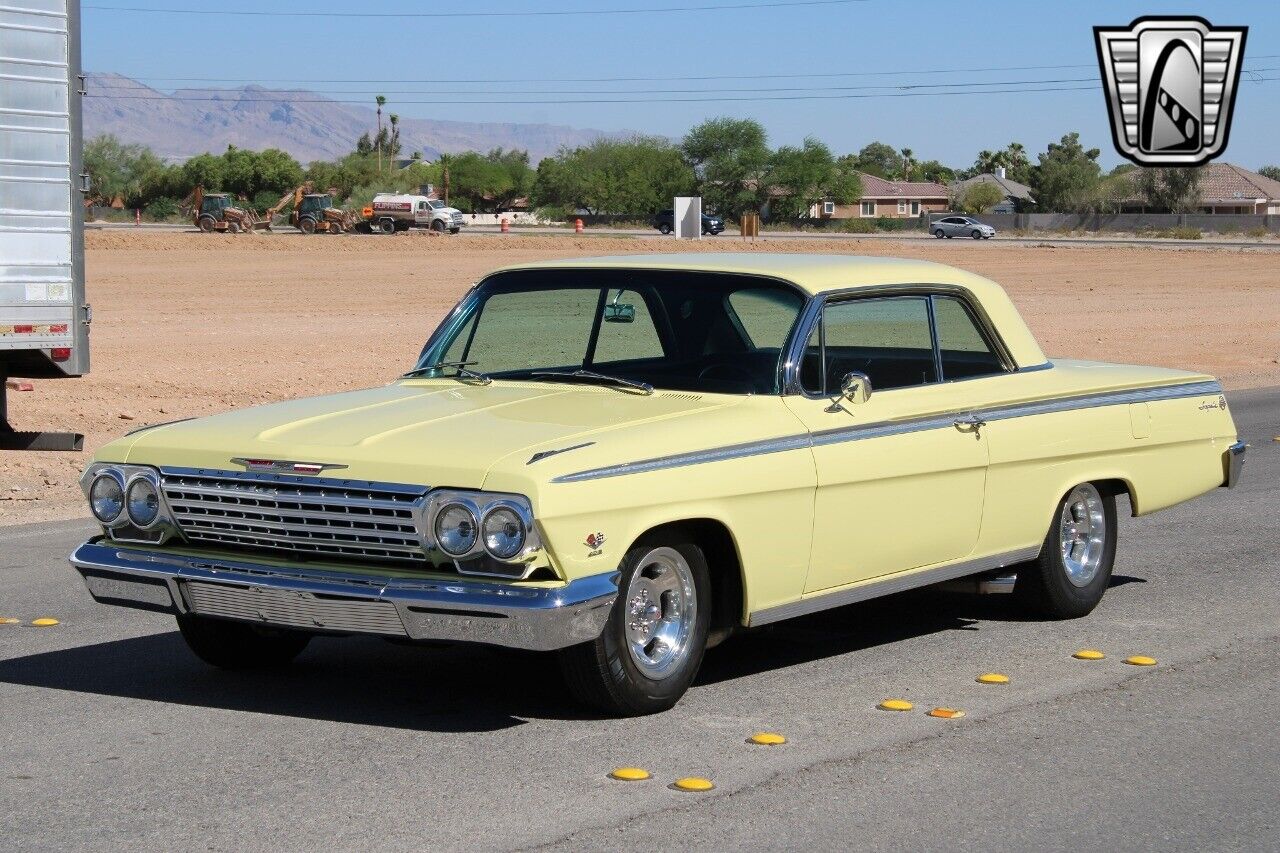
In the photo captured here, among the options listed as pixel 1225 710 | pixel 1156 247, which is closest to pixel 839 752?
pixel 1225 710

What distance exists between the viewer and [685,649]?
6.28 metres

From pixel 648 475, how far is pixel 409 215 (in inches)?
2580

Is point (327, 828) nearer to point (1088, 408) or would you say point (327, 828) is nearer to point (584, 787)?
point (584, 787)

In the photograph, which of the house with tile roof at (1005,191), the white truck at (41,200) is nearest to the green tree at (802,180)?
the house with tile roof at (1005,191)

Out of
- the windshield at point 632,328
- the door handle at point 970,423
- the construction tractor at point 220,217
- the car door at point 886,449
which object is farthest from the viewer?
the construction tractor at point 220,217

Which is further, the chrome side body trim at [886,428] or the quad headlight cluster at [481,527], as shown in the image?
the chrome side body trim at [886,428]

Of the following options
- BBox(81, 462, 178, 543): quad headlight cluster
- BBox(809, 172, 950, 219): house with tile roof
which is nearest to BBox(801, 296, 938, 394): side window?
BBox(81, 462, 178, 543): quad headlight cluster

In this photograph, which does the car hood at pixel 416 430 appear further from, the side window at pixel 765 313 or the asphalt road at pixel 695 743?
the asphalt road at pixel 695 743

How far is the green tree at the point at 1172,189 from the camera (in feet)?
376

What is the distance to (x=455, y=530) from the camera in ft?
18.8

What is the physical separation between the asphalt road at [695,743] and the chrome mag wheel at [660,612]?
9.2 inches

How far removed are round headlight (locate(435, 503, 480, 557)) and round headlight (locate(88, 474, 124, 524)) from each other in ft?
4.38

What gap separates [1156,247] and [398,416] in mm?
65116

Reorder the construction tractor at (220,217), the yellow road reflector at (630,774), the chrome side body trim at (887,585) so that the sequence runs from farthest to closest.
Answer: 1. the construction tractor at (220,217)
2. the chrome side body trim at (887,585)
3. the yellow road reflector at (630,774)
